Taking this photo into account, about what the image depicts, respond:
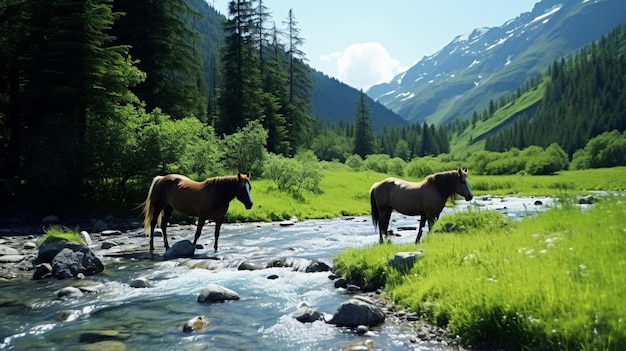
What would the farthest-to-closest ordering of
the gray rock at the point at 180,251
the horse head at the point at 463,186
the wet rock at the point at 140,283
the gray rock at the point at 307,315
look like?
the gray rock at the point at 180,251 < the horse head at the point at 463,186 < the wet rock at the point at 140,283 < the gray rock at the point at 307,315

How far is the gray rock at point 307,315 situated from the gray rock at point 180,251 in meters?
7.97

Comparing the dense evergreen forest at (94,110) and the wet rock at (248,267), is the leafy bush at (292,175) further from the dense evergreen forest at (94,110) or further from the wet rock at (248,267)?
the wet rock at (248,267)

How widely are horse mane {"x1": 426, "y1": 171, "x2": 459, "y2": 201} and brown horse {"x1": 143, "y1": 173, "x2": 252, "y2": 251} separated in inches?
253

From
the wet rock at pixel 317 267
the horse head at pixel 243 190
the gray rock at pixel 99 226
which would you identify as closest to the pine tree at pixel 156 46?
the gray rock at pixel 99 226

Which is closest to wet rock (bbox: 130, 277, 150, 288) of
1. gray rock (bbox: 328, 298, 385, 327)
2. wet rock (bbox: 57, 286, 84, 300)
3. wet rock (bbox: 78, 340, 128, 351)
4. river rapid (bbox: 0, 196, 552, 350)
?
river rapid (bbox: 0, 196, 552, 350)

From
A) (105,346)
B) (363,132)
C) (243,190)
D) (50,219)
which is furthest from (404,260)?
(363,132)

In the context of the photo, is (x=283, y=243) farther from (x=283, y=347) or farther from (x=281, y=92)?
(x=281, y=92)

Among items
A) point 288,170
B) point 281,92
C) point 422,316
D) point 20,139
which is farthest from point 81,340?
point 281,92

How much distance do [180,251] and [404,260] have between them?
851cm

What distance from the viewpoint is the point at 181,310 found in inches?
365

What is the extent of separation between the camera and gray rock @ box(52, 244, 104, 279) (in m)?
12.5

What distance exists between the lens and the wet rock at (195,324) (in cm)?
800

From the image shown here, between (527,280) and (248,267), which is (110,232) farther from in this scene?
(527,280)

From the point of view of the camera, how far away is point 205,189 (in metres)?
16.4
